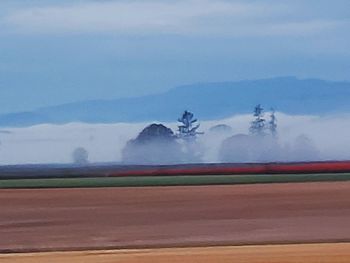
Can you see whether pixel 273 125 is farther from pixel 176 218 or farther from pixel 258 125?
pixel 176 218

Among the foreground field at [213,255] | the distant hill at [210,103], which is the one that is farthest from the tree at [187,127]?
the foreground field at [213,255]

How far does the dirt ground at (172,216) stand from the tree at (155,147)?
0.03 meters

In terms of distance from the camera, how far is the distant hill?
2.25ft

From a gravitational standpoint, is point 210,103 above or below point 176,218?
above

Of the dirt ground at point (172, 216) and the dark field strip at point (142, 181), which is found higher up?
the dark field strip at point (142, 181)

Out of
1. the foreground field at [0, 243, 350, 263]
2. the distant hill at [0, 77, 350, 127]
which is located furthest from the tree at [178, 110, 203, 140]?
the foreground field at [0, 243, 350, 263]

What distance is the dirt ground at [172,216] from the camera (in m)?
0.65

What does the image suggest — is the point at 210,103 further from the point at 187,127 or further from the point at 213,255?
the point at 213,255

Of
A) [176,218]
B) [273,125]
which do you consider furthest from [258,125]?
[176,218]

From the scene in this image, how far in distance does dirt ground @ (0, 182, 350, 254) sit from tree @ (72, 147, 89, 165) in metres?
0.03

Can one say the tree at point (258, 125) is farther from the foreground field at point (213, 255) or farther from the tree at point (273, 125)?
the foreground field at point (213, 255)

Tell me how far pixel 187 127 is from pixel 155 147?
0.12 ft

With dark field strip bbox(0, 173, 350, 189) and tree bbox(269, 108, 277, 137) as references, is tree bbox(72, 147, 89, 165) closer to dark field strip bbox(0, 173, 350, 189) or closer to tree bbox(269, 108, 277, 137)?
dark field strip bbox(0, 173, 350, 189)

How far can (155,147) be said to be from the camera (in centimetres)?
69
